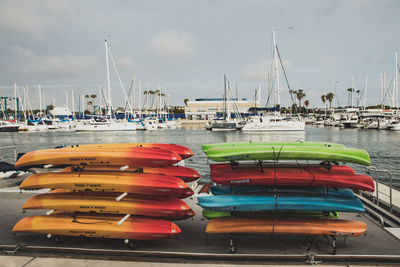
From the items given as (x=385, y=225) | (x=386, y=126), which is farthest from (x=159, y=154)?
(x=386, y=126)

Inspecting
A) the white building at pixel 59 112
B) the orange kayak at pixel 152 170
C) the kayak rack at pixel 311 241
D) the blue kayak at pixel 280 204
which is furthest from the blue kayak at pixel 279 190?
the white building at pixel 59 112

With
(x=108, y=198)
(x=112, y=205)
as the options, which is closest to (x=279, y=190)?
(x=112, y=205)

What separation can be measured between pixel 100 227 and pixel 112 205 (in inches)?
13.5

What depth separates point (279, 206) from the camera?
12.5 feet

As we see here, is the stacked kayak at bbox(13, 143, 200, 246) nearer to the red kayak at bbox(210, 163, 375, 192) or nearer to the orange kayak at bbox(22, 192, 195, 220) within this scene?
the orange kayak at bbox(22, 192, 195, 220)

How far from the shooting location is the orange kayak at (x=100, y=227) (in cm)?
385

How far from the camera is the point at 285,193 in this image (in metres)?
4.23

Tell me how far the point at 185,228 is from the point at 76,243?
1.73 metres

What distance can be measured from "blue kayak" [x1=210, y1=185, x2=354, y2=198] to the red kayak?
0.26 m

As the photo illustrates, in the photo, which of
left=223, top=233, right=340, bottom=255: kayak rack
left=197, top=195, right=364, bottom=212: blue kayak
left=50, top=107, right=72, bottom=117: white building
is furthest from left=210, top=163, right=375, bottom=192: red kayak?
left=50, top=107, right=72, bottom=117: white building

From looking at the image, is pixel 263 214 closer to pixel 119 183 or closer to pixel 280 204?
pixel 280 204

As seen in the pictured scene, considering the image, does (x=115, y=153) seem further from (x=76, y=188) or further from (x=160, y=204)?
(x=160, y=204)

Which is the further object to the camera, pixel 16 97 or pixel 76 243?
pixel 16 97

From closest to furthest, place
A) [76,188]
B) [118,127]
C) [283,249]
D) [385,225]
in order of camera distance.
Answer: [283,249] < [76,188] < [385,225] < [118,127]
